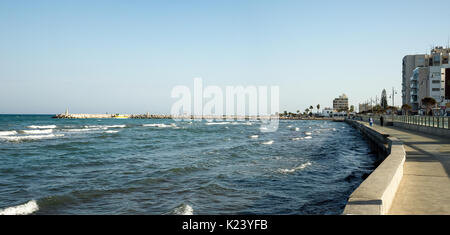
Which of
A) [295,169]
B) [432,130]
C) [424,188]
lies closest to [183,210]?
[424,188]

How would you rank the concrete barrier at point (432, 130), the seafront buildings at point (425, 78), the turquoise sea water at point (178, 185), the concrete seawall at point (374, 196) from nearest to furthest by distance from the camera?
1. the concrete seawall at point (374, 196)
2. the turquoise sea water at point (178, 185)
3. the concrete barrier at point (432, 130)
4. the seafront buildings at point (425, 78)

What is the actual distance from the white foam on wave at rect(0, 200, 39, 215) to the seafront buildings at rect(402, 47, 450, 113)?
3358 inches

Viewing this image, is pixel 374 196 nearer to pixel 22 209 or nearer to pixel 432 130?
pixel 22 209

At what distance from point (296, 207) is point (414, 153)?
6.09 meters

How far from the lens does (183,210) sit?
8.38 meters

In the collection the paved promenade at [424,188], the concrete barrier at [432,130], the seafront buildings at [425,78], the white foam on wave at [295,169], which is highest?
the seafront buildings at [425,78]

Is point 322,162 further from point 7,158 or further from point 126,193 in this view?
point 7,158

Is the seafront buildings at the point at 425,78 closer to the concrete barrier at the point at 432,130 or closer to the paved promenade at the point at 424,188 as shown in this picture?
the concrete barrier at the point at 432,130

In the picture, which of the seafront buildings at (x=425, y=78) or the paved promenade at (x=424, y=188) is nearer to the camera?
the paved promenade at (x=424, y=188)

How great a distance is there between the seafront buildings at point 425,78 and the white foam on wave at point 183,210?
83.0m

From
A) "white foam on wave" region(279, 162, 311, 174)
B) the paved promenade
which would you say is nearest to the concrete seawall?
the paved promenade

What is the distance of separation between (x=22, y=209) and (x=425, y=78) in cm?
10187

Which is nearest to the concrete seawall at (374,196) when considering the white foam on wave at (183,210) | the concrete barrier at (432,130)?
the white foam on wave at (183,210)

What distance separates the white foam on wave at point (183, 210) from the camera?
813 centimetres
